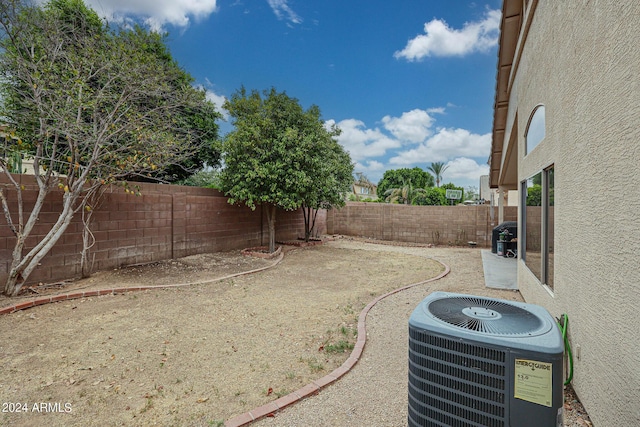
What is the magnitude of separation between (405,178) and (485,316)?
155 ft

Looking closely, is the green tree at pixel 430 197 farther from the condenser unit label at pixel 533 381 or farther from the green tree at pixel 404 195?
the condenser unit label at pixel 533 381

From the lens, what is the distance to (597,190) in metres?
2.23

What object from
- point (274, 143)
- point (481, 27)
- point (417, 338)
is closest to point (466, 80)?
point (481, 27)

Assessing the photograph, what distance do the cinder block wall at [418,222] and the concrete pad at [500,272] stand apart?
2.99 metres

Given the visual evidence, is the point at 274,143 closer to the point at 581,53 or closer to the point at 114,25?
the point at 114,25

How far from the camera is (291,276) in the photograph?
7.50 m

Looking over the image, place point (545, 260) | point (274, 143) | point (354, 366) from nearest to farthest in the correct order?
point (354, 366), point (545, 260), point (274, 143)

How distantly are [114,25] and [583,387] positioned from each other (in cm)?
895

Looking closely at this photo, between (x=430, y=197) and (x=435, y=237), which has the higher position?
(x=430, y=197)

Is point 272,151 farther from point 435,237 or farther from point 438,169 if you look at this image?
point 438,169

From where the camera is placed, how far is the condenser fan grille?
4.99ft

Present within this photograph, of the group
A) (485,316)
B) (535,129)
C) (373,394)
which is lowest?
(373,394)

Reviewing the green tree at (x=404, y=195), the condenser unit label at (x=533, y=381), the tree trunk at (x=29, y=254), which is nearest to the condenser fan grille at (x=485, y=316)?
the condenser unit label at (x=533, y=381)

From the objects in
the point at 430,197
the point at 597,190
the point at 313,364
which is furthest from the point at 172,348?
the point at 430,197
